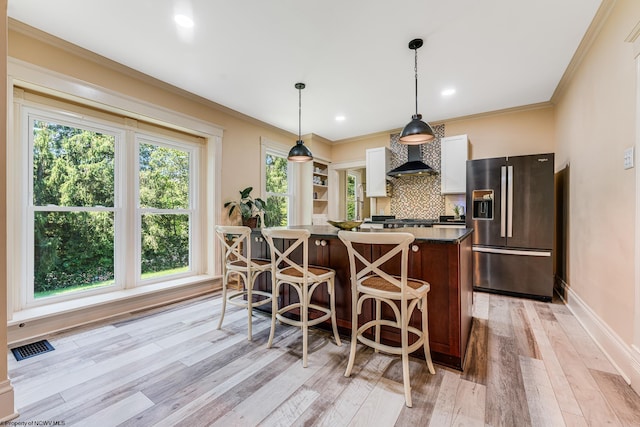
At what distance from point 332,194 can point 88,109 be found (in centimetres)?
421

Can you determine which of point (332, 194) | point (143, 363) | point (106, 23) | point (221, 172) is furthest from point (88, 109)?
point (332, 194)

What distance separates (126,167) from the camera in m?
3.16

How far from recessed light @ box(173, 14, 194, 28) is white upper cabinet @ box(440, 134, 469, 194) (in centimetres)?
383

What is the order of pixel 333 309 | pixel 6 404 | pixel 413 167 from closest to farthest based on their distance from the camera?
pixel 6 404 < pixel 333 309 < pixel 413 167

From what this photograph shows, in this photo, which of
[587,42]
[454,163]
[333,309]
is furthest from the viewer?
[454,163]

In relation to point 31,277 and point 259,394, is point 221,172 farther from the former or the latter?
point 259,394

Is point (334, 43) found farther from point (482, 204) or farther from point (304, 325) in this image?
point (482, 204)

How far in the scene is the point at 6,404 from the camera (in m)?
1.46

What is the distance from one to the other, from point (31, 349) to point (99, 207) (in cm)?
139

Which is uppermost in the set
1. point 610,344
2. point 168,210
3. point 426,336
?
point 168,210

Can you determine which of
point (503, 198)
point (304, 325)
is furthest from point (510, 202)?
point (304, 325)

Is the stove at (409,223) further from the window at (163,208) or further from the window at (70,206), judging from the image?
the window at (70,206)

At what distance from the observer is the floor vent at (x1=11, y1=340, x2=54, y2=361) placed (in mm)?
2133

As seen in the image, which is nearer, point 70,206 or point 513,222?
point 70,206
